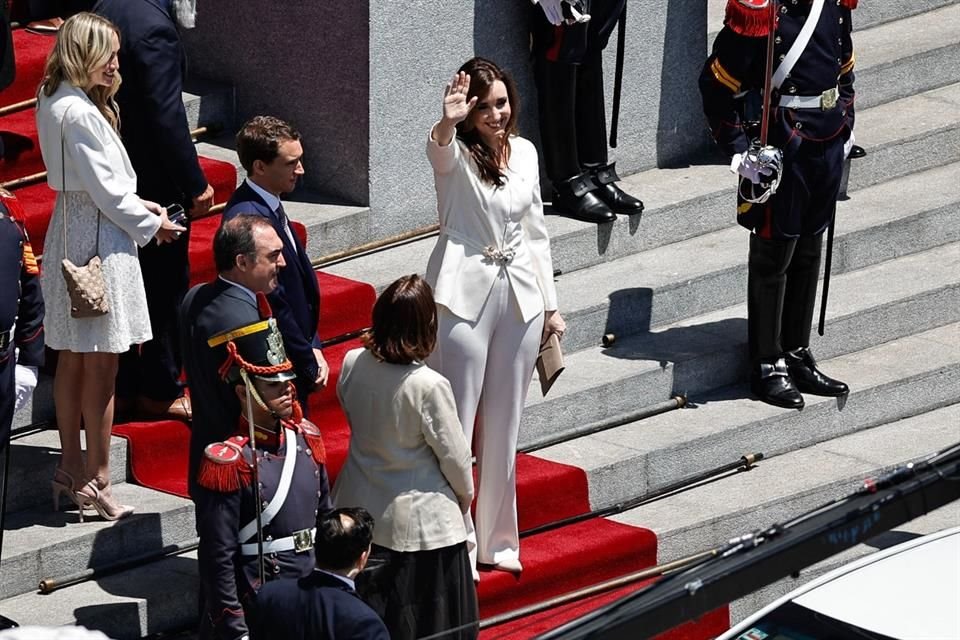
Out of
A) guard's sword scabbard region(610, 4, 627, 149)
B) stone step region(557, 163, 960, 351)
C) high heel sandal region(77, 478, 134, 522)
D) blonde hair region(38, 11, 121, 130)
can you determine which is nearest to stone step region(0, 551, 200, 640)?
high heel sandal region(77, 478, 134, 522)

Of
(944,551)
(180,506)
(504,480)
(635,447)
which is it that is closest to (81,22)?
(180,506)

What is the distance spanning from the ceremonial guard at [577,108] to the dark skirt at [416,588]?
3.16 m

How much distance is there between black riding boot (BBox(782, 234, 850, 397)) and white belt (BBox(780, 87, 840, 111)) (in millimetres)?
585

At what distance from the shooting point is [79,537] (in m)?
6.38

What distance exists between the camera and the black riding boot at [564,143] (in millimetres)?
A: 8805

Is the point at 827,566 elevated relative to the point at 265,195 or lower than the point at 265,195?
lower

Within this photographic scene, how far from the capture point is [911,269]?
927cm

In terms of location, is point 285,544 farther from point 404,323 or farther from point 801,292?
point 801,292

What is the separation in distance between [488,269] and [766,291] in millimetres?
2084

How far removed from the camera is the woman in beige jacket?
575cm

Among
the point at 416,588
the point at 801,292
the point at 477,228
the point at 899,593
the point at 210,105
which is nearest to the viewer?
the point at 899,593

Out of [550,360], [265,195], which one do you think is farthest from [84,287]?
[550,360]

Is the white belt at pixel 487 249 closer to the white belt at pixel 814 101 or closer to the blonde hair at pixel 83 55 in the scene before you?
the blonde hair at pixel 83 55

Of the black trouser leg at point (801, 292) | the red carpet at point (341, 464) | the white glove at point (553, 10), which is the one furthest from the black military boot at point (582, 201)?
the red carpet at point (341, 464)
